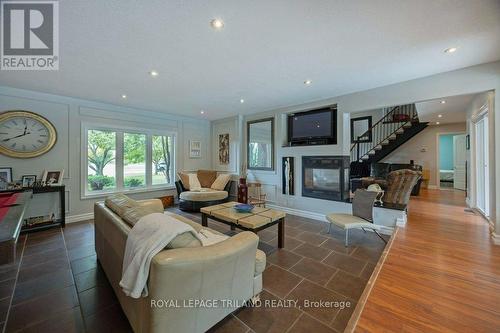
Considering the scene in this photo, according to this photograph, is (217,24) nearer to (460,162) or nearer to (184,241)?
(184,241)

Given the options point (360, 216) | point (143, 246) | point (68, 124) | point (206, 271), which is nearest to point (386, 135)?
point (360, 216)

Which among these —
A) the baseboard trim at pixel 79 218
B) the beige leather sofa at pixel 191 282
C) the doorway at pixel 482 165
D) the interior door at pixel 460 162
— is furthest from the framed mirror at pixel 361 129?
the baseboard trim at pixel 79 218

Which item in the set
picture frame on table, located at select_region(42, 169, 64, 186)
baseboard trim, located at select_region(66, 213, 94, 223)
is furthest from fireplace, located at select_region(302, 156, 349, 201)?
picture frame on table, located at select_region(42, 169, 64, 186)

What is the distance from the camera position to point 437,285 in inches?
71.4

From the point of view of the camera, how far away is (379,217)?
11.8ft

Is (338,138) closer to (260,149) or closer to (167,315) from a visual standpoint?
(260,149)

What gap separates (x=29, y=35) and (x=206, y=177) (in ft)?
13.8

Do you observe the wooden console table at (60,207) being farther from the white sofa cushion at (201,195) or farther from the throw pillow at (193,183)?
the throw pillow at (193,183)

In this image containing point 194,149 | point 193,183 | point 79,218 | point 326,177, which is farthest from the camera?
point 194,149

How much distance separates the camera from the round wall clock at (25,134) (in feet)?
11.4

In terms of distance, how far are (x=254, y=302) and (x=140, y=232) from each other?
1.21 m

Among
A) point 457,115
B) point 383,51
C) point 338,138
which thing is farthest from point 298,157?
point 457,115

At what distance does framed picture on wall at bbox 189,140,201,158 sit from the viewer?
20.1 ft

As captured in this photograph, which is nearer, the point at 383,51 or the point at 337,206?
the point at 383,51
